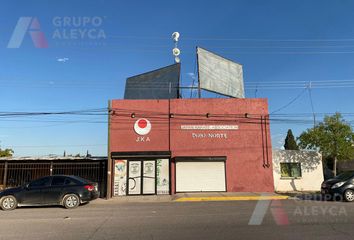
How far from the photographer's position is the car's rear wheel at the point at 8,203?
15133 mm

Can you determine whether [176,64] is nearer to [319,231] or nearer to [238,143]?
[238,143]

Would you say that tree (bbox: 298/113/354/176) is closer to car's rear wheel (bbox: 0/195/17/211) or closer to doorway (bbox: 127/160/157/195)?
doorway (bbox: 127/160/157/195)

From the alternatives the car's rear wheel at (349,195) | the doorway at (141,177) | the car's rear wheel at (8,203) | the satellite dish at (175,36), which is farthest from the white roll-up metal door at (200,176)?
the satellite dish at (175,36)

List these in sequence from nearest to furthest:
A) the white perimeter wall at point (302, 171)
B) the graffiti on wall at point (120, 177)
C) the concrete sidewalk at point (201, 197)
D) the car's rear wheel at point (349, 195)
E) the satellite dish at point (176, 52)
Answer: the car's rear wheel at point (349, 195) → the concrete sidewalk at point (201, 197) → the graffiti on wall at point (120, 177) → the white perimeter wall at point (302, 171) → the satellite dish at point (176, 52)

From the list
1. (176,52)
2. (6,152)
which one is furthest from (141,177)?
(6,152)

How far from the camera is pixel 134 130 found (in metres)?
22.0

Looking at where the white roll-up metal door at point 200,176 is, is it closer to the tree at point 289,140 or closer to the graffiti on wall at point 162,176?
the graffiti on wall at point 162,176

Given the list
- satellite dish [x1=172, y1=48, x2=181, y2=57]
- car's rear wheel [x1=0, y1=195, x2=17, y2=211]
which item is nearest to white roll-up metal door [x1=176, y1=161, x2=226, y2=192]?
car's rear wheel [x1=0, y1=195, x2=17, y2=211]

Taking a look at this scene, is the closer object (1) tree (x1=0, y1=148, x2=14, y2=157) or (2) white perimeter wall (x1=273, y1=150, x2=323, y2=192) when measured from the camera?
(2) white perimeter wall (x1=273, y1=150, x2=323, y2=192)

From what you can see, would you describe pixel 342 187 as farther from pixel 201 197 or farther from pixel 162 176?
pixel 162 176

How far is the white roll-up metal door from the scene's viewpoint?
21.7 metres

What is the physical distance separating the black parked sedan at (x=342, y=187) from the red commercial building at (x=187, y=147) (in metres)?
5.48

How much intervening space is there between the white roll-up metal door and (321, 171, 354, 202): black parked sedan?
6.86 metres

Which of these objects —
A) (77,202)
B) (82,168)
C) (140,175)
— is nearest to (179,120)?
(140,175)
